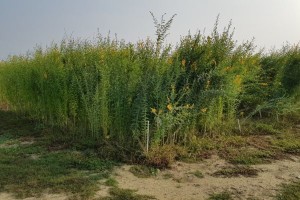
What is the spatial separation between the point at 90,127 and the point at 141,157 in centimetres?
173

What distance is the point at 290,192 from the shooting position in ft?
15.0

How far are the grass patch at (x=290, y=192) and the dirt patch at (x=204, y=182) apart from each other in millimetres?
85

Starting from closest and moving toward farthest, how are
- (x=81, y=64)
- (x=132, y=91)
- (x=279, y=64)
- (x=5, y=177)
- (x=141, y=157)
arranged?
(x=5, y=177) → (x=141, y=157) → (x=132, y=91) → (x=81, y=64) → (x=279, y=64)

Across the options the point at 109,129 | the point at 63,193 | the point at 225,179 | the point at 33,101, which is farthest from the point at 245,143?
the point at 33,101

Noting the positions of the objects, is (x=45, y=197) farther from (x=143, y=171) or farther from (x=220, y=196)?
(x=220, y=196)

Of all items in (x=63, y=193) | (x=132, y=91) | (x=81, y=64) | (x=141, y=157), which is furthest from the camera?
(x=81, y=64)

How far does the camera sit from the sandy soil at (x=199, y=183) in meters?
4.45

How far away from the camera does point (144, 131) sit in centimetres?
552

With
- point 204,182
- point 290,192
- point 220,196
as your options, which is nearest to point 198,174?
point 204,182

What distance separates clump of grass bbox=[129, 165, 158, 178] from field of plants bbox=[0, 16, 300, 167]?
151 millimetres

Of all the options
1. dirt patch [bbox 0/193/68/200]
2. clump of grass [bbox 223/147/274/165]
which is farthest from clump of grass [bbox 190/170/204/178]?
dirt patch [bbox 0/193/68/200]

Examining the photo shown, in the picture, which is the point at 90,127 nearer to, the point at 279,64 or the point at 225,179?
the point at 225,179

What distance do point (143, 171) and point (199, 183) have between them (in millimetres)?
→ 786

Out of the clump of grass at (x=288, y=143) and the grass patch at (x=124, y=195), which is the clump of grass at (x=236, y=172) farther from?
the clump of grass at (x=288, y=143)
